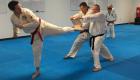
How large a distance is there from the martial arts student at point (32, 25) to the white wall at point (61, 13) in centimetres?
434

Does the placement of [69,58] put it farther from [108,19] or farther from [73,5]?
[73,5]

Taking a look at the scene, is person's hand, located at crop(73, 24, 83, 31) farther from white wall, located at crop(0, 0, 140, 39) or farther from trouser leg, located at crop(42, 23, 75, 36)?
white wall, located at crop(0, 0, 140, 39)

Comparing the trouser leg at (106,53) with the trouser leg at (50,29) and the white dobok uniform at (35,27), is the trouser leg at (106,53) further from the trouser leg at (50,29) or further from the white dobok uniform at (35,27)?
the trouser leg at (50,29)

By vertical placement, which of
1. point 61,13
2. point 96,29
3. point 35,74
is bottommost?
point 35,74

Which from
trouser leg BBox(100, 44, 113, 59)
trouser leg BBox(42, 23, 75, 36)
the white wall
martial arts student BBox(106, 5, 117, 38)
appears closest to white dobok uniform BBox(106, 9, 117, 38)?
martial arts student BBox(106, 5, 117, 38)

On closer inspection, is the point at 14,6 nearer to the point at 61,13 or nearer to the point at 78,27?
the point at 78,27

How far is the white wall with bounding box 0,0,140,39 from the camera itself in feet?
26.9

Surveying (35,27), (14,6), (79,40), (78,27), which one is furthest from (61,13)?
(14,6)

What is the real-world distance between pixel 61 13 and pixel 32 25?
5970mm

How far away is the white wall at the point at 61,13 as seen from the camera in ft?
26.9

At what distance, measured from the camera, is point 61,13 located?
984 cm

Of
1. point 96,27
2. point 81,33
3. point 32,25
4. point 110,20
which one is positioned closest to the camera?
point 32,25

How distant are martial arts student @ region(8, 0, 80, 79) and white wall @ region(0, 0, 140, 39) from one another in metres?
4.34

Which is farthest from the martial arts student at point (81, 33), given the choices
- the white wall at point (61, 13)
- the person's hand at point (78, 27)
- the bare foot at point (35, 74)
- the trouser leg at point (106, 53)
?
the white wall at point (61, 13)
